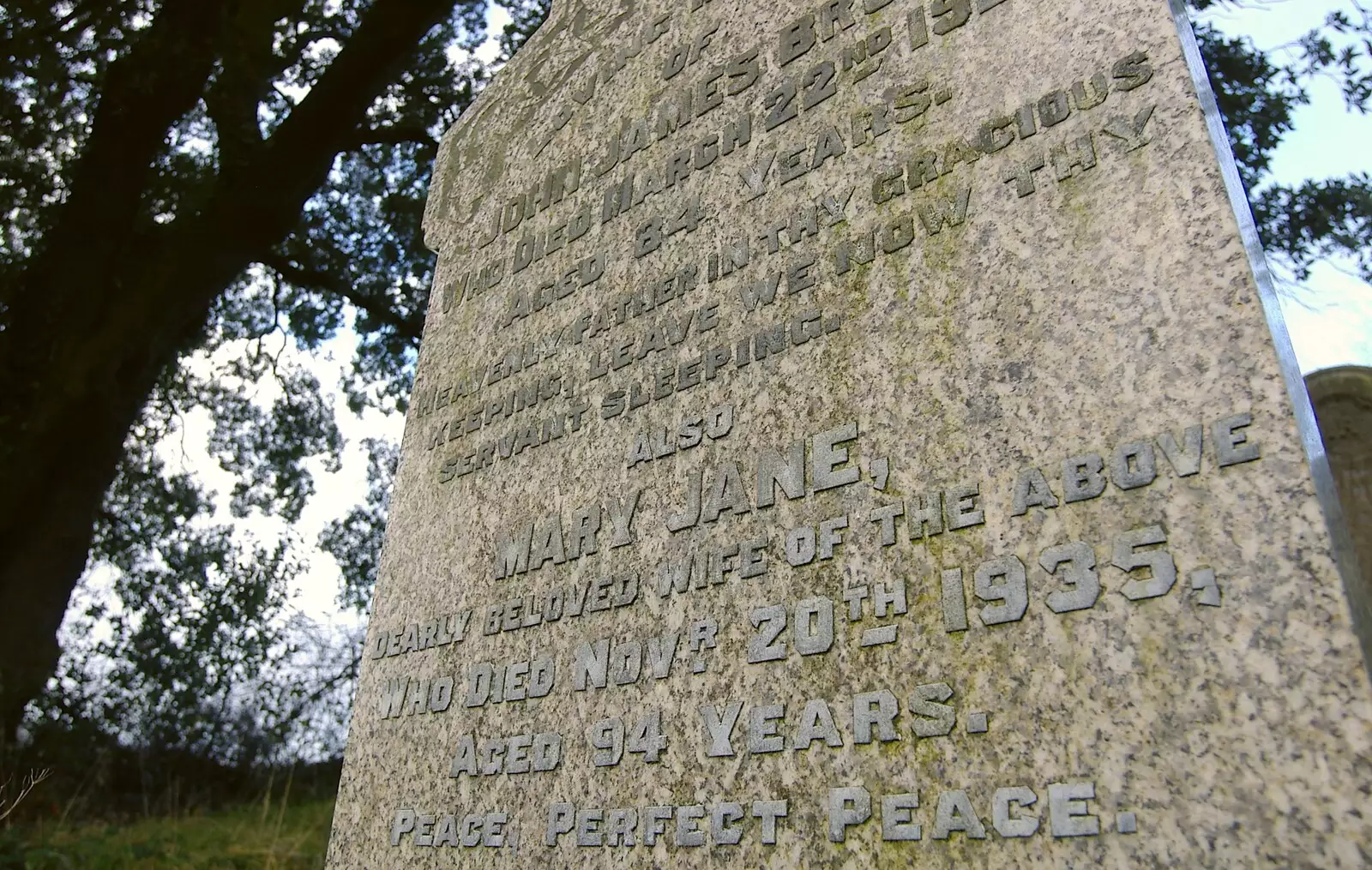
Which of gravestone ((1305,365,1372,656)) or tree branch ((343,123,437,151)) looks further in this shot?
tree branch ((343,123,437,151))

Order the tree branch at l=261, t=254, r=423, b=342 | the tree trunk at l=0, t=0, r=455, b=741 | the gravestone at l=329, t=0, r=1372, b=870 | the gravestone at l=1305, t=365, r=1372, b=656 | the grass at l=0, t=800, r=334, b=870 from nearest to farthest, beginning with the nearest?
the gravestone at l=329, t=0, r=1372, b=870 → the gravestone at l=1305, t=365, r=1372, b=656 → the grass at l=0, t=800, r=334, b=870 → the tree trunk at l=0, t=0, r=455, b=741 → the tree branch at l=261, t=254, r=423, b=342

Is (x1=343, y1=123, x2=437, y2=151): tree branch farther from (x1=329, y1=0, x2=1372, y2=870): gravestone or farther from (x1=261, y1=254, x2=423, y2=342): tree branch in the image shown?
(x1=329, y1=0, x2=1372, y2=870): gravestone

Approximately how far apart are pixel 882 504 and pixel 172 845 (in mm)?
4700

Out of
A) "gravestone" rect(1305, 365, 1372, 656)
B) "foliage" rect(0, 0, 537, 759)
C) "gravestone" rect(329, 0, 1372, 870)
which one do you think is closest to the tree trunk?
"foliage" rect(0, 0, 537, 759)

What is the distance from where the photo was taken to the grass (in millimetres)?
4305

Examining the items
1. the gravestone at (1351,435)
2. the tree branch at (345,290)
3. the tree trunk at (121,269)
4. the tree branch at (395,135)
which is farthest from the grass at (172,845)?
the tree branch at (395,135)

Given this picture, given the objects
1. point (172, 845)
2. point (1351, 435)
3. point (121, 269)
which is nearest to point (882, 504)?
point (1351, 435)

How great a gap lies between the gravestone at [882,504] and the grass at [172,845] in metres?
2.64

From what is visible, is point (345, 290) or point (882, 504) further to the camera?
point (345, 290)

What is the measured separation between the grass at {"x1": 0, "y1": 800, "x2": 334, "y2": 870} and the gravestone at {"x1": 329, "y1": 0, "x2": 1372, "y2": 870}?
264cm

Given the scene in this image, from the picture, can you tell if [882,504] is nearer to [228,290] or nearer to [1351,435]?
[1351,435]

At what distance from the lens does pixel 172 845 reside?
486 centimetres

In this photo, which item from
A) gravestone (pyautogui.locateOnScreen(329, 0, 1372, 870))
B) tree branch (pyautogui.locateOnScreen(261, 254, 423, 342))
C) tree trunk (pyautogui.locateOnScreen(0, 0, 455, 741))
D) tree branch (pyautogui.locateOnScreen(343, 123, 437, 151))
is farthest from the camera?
tree branch (pyautogui.locateOnScreen(261, 254, 423, 342))

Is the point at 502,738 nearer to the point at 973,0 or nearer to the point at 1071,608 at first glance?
the point at 1071,608
